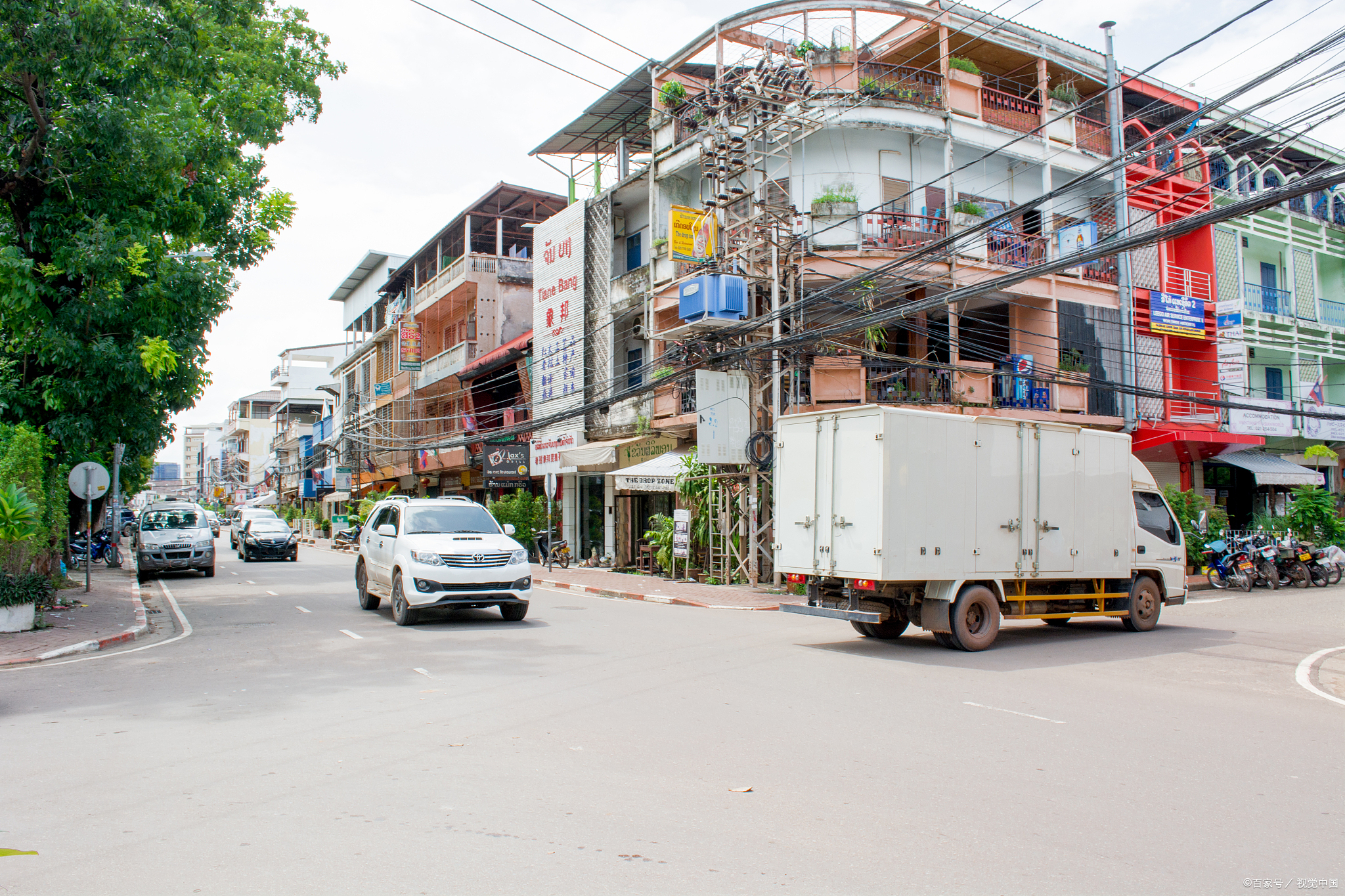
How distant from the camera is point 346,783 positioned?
5602mm

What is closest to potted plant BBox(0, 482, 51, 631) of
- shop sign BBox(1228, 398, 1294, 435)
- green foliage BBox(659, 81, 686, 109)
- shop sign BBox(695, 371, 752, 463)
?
shop sign BBox(695, 371, 752, 463)

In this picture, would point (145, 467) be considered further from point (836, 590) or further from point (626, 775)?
point (626, 775)

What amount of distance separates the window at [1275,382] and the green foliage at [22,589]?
109 ft

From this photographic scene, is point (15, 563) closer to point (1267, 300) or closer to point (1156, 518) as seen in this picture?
point (1156, 518)

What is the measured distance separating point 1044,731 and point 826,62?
18994mm

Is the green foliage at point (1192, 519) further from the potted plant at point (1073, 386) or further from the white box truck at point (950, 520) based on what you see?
the white box truck at point (950, 520)

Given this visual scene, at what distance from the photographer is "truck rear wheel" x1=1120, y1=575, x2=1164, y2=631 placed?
1368 cm

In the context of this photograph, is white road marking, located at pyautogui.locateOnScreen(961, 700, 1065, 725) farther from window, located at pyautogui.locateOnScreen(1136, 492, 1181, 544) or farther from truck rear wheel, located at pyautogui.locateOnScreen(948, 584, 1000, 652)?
window, located at pyautogui.locateOnScreen(1136, 492, 1181, 544)

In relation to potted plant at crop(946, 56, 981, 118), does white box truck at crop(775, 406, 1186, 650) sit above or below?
below

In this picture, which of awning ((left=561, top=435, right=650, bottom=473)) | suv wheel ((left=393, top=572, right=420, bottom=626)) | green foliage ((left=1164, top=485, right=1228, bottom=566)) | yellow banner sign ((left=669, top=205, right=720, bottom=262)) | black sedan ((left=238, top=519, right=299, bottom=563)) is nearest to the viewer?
suv wheel ((left=393, top=572, right=420, bottom=626))

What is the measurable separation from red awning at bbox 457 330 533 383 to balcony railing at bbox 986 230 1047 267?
1626 centimetres

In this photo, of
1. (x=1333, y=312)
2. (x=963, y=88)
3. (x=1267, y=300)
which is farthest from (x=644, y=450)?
(x=1333, y=312)

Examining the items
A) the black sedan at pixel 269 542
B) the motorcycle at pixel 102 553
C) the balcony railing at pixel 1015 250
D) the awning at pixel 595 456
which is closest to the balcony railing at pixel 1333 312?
the balcony railing at pixel 1015 250

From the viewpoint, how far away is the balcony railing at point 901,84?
21.8 metres
